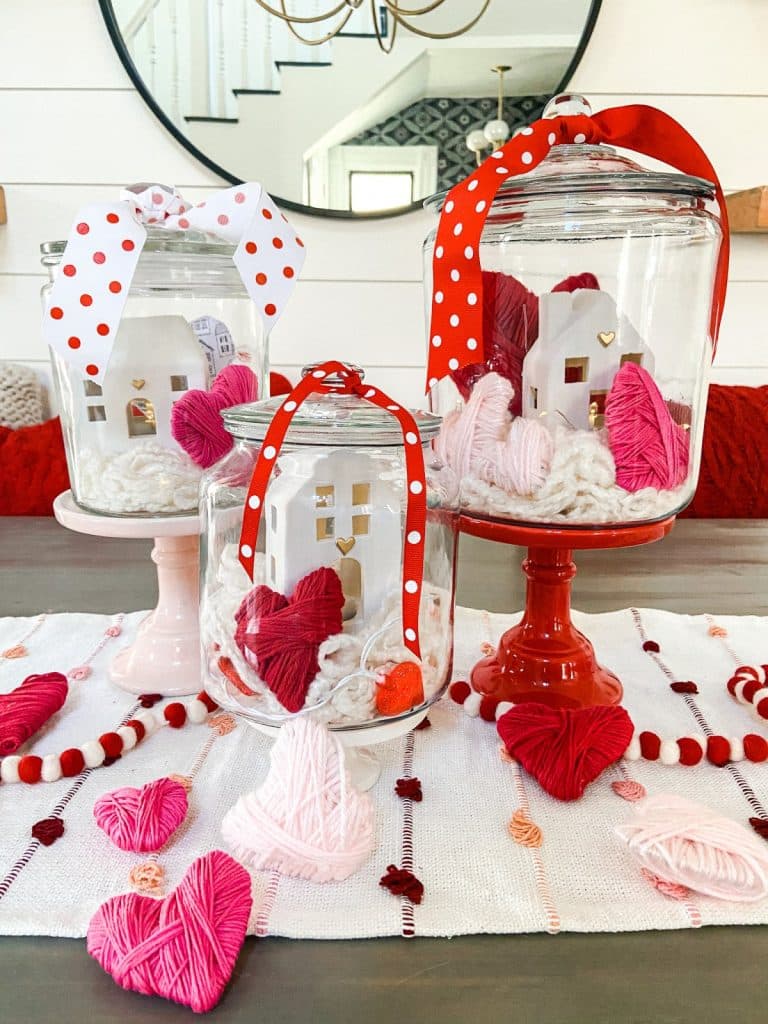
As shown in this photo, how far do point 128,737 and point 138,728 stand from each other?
14 millimetres

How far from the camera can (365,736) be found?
51cm

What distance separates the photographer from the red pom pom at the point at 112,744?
0.59m

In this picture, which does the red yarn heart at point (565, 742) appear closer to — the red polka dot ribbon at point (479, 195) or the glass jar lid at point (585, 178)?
the red polka dot ribbon at point (479, 195)

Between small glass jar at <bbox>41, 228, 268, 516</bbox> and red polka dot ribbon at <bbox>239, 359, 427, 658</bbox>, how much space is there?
0.19 m

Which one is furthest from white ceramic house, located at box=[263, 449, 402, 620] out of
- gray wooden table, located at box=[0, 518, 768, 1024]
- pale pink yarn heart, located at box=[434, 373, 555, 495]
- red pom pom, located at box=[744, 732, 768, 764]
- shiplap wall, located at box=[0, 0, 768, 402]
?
shiplap wall, located at box=[0, 0, 768, 402]

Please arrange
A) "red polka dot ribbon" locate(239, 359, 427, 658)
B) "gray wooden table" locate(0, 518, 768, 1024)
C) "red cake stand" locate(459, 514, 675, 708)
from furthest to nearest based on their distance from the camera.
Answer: "red cake stand" locate(459, 514, 675, 708)
"red polka dot ribbon" locate(239, 359, 427, 658)
"gray wooden table" locate(0, 518, 768, 1024)

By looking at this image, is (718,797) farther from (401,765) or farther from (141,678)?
(141,678)

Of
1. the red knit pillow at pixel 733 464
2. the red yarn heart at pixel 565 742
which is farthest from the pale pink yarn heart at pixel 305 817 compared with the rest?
the red knit pillow at pixel 733 464

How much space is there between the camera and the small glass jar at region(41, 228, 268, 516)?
0.64 metres

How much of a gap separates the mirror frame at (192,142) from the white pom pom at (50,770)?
1.22 m

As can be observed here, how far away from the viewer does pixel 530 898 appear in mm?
444

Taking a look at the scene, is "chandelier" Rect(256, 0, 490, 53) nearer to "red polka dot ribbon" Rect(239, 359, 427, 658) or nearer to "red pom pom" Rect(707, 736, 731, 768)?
"red polka dot ribbon" Rect(239, 359, 427, 658)

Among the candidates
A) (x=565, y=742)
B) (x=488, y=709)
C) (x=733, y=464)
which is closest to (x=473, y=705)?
(x=488, y=709)

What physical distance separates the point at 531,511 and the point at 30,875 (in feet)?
1.33
